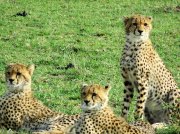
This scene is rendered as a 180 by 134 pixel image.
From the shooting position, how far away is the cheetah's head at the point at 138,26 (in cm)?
830

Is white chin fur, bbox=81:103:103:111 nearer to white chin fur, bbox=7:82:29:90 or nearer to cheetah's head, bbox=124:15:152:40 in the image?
white chin fur, bbox=7:82:29:90

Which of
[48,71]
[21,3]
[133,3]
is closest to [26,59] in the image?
[48,71]

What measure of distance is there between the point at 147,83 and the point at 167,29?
6.31 metres

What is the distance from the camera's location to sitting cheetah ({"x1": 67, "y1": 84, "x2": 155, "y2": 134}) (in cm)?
659

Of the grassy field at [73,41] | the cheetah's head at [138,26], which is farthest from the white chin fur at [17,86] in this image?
the cheetah's head at [138,26]

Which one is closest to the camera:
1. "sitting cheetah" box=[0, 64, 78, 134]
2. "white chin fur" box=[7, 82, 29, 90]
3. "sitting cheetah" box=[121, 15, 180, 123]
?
"sitting cheetah" box=[0, 64, 78, 134]

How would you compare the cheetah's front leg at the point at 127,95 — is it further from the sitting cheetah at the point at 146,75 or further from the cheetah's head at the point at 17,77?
the cheetah's head at the point at 17,77

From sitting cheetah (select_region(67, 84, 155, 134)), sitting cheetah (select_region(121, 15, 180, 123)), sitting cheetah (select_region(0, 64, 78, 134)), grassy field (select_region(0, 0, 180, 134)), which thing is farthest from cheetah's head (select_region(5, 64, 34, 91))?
sitting cheetah (select_region(121, 15, 180, 123))

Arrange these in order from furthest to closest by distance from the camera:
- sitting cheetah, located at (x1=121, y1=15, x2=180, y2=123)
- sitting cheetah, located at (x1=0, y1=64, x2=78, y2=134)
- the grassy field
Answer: the grassy field < sitting cheetah, located at (x1=121, y1=15, x2=180, y2=123) < sitting cheetah, located at (x1=0, y1=64, x2=78, y2=134)

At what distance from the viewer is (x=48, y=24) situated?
47.3 feet

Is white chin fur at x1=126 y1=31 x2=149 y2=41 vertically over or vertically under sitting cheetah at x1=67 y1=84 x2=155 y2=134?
over

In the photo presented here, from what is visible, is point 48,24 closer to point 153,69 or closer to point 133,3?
point 133,3

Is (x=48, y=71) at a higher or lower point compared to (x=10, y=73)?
lower

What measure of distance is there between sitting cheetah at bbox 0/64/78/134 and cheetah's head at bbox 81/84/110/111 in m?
0.60
